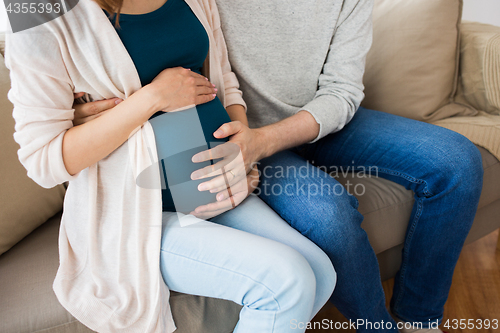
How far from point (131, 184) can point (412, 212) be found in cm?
77

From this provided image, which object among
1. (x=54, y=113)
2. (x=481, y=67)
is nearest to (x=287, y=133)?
(x=54, y=113)

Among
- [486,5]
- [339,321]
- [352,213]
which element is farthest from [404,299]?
[486,5]

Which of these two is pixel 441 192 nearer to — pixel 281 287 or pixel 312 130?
pixel 312 130

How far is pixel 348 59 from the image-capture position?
1.05 meters

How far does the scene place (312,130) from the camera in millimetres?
984

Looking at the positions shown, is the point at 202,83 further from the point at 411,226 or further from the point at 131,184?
the point at 411,226

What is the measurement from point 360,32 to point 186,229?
777 millimetres

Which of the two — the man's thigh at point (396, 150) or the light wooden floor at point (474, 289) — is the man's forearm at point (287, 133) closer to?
the man's thigh at point (396, 150)

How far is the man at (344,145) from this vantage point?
85cm

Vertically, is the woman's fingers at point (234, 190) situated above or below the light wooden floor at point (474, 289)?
above

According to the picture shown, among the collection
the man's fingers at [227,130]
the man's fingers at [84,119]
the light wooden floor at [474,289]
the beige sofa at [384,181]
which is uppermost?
the man's fingers at [84,119]

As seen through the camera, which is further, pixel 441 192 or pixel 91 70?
pixel 441 192

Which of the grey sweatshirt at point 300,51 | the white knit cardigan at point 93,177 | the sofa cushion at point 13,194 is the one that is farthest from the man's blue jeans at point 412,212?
the sofa cushion at point 13,194

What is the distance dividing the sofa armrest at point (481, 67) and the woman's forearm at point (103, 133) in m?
1.22
